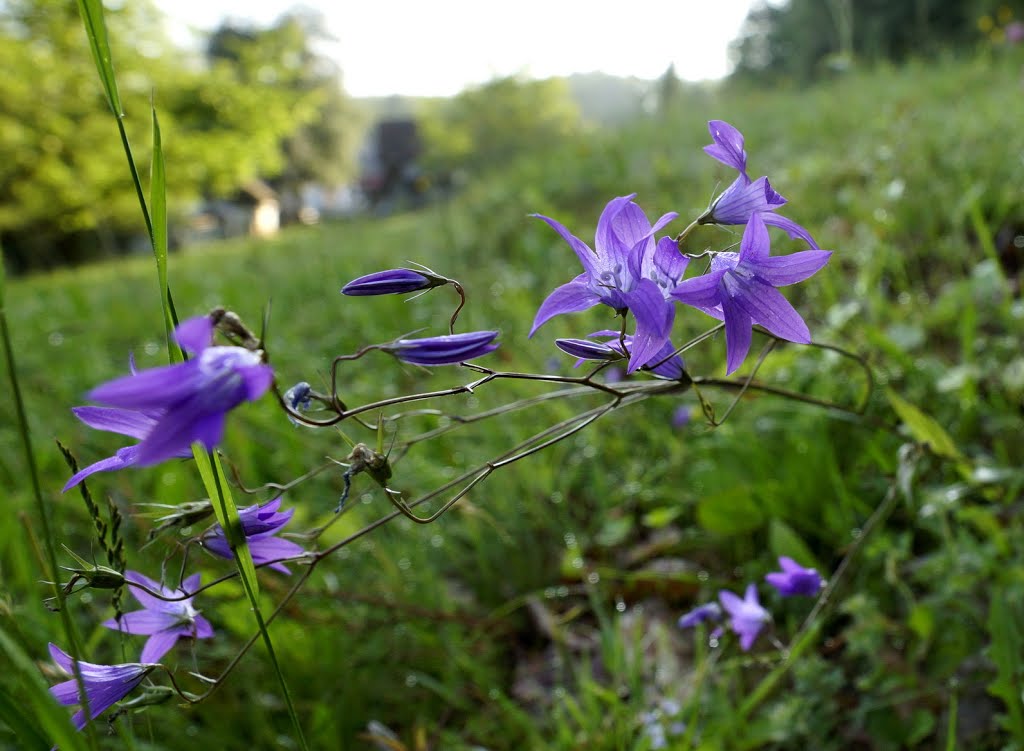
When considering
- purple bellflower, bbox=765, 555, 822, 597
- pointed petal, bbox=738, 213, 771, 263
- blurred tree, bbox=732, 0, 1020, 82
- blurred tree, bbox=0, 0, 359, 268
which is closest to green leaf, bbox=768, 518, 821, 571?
purple bellflower, bbox=765, 555, 822, 597

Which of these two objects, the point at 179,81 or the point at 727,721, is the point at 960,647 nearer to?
the point at 727,721

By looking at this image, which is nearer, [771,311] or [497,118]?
[771,311]

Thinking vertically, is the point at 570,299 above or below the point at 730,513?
above

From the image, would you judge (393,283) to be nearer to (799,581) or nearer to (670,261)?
(670,261)

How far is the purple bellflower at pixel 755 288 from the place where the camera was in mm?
687

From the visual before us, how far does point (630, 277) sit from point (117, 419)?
1.61 ft

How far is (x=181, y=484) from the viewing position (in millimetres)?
1938

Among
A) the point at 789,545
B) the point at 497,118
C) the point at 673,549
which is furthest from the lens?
the point at 497,118

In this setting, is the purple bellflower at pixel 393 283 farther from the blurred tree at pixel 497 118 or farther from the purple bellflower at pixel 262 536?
the blurred tree at pixel 497 118

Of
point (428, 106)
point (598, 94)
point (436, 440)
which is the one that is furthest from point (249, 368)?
point (598, 94)

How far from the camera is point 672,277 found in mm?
706

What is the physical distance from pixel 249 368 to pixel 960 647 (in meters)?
1.19

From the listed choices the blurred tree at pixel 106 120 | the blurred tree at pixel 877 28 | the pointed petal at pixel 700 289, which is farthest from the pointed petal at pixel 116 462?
the blurred tree at pixel 877 28

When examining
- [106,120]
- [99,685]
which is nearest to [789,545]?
[99,685]
